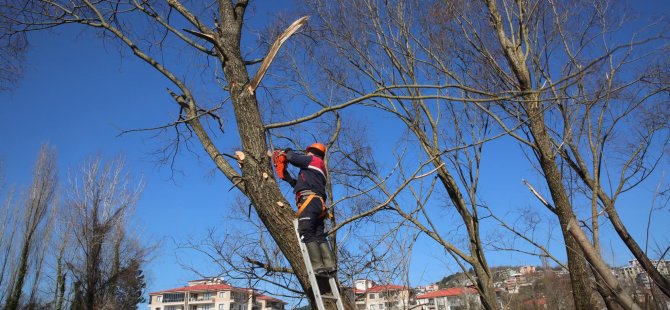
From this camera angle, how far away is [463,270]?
7859 mm

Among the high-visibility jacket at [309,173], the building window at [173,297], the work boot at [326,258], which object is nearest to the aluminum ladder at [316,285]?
the work boot at [326,258]

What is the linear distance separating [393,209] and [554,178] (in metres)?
2.47

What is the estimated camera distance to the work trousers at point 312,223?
11.4 ft

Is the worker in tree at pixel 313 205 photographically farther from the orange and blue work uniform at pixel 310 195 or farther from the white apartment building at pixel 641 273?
the white apartment building at pixel 641 273

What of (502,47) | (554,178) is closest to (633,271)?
(554,178)

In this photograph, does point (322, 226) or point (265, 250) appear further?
point (265, 250)

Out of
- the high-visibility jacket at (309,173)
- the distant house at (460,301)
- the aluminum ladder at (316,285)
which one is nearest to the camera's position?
the aluminum ladder at (316,285)

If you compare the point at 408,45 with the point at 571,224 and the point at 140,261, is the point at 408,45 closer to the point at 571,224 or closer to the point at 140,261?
the point at 571,224

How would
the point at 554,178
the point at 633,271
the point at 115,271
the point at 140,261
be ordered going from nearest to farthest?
the point at 633,271, the point at 554,178, the point at 115,271, the point at 140,261

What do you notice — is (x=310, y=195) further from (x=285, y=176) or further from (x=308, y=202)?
(x=285, y=176)

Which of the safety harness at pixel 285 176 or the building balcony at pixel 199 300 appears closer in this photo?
the safety harness at pixel 285 176

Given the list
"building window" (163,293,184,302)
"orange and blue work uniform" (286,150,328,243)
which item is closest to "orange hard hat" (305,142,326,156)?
"orange and blue work uniform" (286,150,328,243)

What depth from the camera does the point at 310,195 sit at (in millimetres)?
3734

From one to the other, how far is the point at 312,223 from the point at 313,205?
0.19 meters
